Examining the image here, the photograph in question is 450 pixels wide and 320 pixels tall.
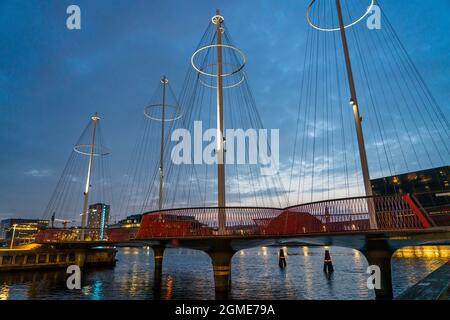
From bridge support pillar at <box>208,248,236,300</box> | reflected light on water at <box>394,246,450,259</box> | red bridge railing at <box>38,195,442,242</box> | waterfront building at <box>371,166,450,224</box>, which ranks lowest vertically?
reflected light on water at <box>394,246,450,259</box>

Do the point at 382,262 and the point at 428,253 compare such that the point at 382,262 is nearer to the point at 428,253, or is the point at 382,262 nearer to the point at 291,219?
the point at 291,219

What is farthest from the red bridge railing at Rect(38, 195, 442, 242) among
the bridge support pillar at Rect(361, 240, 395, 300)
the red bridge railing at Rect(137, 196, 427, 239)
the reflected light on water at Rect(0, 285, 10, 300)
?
the reflected light on water at Rect(0, 285, 10, 300)

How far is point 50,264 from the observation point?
148 feet

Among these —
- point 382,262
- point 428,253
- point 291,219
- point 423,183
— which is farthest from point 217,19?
point 423,183

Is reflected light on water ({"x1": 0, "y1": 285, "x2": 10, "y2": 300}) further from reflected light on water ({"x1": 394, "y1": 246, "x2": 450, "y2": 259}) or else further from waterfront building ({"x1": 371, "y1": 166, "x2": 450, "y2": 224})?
waterfront building ({"x1": 371, "y1": 166, "x2": 450, "y2": 224})

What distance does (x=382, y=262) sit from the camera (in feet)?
56.2

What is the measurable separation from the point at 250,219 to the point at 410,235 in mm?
9204

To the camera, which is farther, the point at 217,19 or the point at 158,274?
the point at 158,274

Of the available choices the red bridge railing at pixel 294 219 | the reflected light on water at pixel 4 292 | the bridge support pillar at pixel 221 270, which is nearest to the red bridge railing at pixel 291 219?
the red bridge railing at pixel 294 219

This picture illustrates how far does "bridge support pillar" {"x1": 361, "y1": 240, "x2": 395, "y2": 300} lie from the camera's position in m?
16.6

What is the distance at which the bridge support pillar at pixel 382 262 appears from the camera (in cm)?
1658

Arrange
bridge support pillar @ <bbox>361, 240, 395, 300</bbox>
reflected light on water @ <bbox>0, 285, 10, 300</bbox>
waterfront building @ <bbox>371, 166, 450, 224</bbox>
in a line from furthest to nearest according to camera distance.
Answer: waterfront building @ <bbox>371, 166, 450, 224</bbox>, reflected light on water @ <bbox>0, 285, 10, 300</bbox>, bridge support pillar @ <bbox>361, 240, 395, 300</bbox>
